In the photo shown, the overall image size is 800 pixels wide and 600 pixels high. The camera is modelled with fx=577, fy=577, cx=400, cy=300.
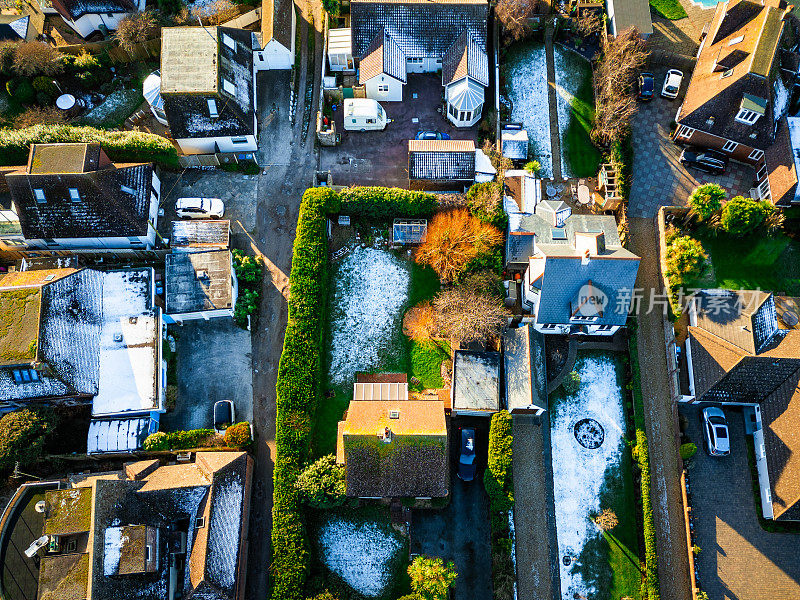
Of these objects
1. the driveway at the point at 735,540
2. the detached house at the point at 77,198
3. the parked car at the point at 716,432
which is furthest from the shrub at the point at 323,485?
the parked car at the point at 716,432

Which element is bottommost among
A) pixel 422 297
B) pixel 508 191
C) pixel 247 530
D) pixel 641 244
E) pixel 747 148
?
pixel 247 530

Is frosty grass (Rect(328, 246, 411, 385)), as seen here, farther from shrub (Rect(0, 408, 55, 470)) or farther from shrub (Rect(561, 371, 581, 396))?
shrub (Rect(0, 408, 55, 470))

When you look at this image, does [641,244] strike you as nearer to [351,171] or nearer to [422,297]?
[422,297]

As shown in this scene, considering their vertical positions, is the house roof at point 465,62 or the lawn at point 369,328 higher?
the house roof at point 465,62

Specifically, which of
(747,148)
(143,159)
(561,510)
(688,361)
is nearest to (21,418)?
(143,159)

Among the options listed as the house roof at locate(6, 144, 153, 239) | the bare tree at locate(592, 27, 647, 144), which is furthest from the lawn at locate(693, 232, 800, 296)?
the house roof at locate(6, 144, 153, 239)

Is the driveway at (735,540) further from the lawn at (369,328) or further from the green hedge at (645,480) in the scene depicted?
the lawn at (369,328)
